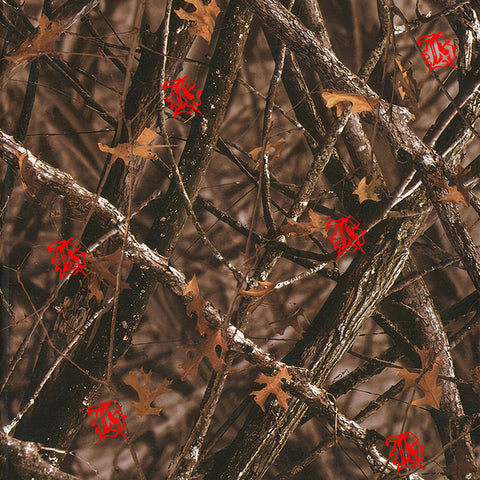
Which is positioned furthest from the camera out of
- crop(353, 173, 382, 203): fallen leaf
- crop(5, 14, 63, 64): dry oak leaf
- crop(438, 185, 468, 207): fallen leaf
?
crop(353, 173, 382, 203): fallen leaf

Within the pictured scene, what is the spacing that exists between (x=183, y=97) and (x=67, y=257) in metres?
0.53

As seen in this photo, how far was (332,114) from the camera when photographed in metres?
1.22

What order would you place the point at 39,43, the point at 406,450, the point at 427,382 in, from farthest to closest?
the point at 406,450 → the point at 427,382 → the point at 39,43

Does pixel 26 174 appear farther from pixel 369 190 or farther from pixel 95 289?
pixel 369 190

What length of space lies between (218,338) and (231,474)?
376mm

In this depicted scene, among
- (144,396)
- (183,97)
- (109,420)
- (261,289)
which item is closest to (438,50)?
(183,97)

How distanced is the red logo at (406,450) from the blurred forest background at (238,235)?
40 millimetres

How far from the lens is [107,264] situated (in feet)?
3.34

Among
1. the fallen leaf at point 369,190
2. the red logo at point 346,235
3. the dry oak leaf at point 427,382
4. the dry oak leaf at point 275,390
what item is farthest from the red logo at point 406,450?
the fallen leaf at point 369,190

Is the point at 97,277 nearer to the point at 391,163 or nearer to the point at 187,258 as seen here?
the point at 187,258

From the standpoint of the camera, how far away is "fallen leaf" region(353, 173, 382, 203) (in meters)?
1.16

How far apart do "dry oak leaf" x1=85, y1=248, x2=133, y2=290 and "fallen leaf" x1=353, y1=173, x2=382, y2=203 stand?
2.11 feet

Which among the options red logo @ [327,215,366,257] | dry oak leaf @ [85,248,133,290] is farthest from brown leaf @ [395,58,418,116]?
dry oak leaf @ [85,248,133,290]

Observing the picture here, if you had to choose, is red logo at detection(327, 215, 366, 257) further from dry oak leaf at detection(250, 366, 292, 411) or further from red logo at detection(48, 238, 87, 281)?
red logo at detection(48, 238, 87, 281)
